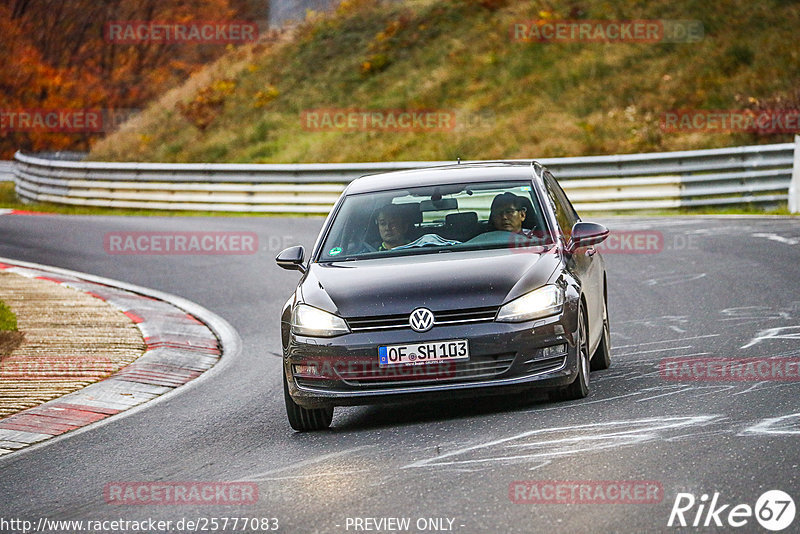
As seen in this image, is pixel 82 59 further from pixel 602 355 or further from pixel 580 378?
pixel 580 378

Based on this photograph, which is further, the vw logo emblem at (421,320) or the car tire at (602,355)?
the car tire at (602,355)

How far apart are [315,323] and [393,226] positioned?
1340 millimetres

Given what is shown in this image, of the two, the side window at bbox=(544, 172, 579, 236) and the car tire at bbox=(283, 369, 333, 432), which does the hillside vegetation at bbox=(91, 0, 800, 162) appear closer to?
the side window at bbox=(544, 172, 579, 236)

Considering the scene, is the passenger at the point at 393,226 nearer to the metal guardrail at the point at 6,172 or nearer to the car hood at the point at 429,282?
the car hood at the point at 429,282

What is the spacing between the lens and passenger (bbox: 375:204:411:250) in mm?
8672

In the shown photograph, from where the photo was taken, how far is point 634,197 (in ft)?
77.6

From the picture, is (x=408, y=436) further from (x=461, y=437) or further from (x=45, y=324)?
(x=45, y=324)

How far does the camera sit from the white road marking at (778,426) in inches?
260

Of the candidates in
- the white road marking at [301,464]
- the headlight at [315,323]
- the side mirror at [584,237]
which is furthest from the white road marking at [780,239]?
the white road marking at [301,464]

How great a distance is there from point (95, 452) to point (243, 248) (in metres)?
12.7

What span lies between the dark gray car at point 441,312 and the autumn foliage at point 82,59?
2163 inches

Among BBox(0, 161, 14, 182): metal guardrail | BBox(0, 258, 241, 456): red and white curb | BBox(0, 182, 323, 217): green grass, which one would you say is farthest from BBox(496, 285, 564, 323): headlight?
BBox(0, 161, 14, 182): metal guardrail

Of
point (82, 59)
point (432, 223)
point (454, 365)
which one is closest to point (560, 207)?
point (432, 223)

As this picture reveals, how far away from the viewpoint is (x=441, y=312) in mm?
7422
